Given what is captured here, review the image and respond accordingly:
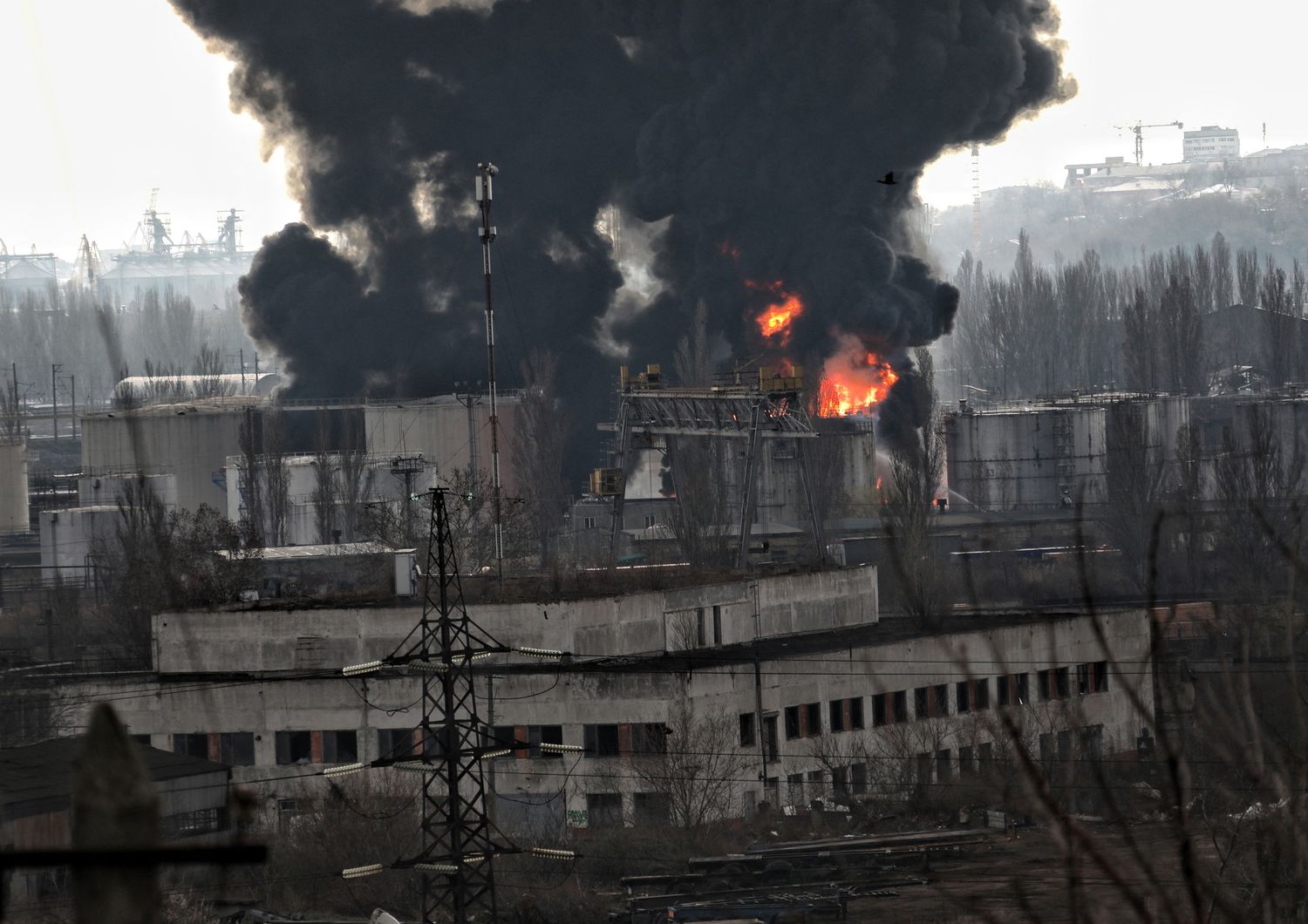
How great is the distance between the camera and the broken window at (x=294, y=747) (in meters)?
30.3

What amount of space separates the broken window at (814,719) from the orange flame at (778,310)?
3636 centimetres

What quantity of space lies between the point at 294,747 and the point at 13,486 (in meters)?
37.6

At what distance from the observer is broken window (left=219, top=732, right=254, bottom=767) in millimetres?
30422

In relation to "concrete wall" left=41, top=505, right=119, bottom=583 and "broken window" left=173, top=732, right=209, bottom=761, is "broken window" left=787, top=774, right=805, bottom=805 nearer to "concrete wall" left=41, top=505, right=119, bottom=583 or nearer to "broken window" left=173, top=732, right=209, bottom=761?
"broken window" left=173, top=732, right=209, bottom=761

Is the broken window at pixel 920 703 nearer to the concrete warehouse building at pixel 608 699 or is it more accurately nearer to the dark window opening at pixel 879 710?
the concrete warehouse building at pixel 608 699

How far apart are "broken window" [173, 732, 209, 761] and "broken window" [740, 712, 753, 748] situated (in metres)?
8.39

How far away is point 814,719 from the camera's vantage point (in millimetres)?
31766

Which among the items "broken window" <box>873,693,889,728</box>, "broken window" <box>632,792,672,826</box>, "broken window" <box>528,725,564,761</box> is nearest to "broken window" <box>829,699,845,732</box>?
"broken window" <box>873,693,889,728</box>

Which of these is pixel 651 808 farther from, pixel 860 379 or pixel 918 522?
pixel 860 379

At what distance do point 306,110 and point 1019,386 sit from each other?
125ft

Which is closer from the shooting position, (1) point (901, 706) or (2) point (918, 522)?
(1) point (901, 706)

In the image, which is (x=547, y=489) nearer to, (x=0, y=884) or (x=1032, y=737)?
(x=1032, y=737)

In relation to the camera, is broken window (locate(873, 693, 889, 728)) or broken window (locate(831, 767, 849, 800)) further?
broken window (locate(873, 693, 889, 728))

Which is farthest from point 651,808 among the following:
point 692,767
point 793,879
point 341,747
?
point 341,747
